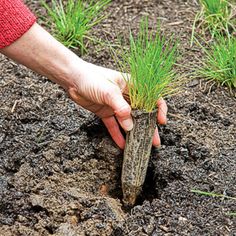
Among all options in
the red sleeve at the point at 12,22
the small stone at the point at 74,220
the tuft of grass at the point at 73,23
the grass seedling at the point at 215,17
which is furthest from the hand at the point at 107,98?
the grass seedling at the point at 215,17

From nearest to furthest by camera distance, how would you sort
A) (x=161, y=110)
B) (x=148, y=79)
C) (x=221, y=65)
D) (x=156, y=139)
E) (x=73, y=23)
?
(x=148, y=79)
(x=161, y=110)
(x=156, y=139)
(x=221, y=65)
(x=73, y=23)

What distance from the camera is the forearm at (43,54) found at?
7.64ft

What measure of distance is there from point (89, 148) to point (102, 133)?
0.33ft

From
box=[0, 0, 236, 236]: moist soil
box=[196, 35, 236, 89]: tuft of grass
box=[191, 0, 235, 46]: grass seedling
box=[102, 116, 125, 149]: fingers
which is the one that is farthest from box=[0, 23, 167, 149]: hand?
box=[191, 0, 235, 46]: grass seedling

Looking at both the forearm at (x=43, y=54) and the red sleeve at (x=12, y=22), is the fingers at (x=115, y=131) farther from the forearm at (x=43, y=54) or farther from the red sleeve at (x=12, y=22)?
the red sleeve at (x=12, y=22)

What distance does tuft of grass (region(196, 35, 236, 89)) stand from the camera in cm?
286

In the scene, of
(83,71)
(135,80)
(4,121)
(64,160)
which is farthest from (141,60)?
(4,121)

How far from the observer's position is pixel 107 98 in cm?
224

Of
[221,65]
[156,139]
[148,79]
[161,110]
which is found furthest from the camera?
[221,65]

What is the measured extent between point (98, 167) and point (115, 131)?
6.6 inches

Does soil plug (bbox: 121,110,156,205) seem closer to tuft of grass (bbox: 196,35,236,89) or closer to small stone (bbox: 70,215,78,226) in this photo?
small stone (bbox: 70,215,78,226)

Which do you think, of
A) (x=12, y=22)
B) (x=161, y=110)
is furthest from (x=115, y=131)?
(x=12, y=22)

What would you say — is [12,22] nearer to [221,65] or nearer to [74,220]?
[74,220]

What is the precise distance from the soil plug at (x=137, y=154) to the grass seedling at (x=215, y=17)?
1129 millimetres
